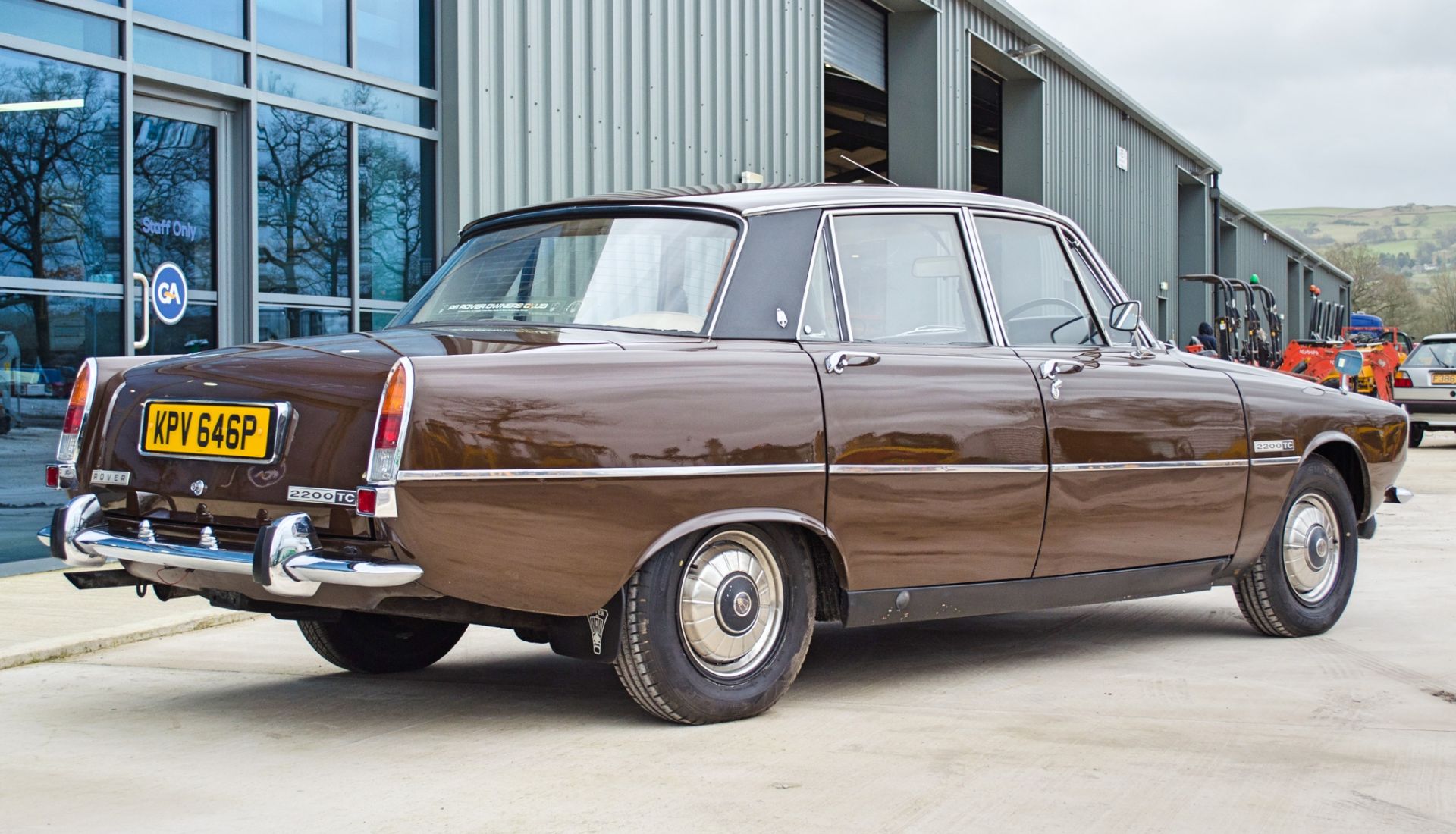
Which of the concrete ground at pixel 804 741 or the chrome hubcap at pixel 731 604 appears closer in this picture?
the concrete ground at pixel 804 741

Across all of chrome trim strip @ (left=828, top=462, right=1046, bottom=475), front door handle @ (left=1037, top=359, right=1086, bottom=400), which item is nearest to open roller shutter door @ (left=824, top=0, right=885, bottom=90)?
front door handle @ (left=1037, top=359, right=1086, bottom=400)

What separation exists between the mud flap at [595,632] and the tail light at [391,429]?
72 centimetres

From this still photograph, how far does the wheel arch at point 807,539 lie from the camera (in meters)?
4.11

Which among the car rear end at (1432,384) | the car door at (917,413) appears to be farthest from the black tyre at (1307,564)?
the car rear end at (1432,384)

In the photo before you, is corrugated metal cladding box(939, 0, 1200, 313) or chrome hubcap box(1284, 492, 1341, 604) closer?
chrome hubcap box(1284, 492, 1341, 604)

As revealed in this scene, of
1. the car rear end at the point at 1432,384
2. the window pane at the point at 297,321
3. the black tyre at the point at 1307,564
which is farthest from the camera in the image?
the car rear end at the point at 1432,384

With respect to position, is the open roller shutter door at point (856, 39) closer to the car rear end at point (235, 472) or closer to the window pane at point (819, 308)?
the window pane at point (819, 308)

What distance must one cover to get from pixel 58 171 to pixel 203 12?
146 centimetres

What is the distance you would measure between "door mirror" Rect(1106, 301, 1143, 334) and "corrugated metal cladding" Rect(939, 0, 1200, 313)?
1359cm

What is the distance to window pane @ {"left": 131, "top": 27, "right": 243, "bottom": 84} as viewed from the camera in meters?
8.77

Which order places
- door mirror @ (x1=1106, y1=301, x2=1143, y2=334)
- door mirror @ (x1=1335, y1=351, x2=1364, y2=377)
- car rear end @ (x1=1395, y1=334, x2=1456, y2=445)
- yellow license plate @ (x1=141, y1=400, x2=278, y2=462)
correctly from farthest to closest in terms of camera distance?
car rear end @ (x1=1395, y1=334, x2=1456, y2=445)
door mirror @ (x1=1335, y1=351, x2=1364, y2=377)
door mirror @ (x1=1106, y1=301, x2=1143, y2=334)
yellow license plate @ (x1=141, y1=400, x2=278, y2=462)

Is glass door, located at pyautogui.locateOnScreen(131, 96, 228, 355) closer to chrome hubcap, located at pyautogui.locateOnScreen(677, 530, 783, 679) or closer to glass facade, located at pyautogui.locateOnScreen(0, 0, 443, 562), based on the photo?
glass facade, located at pyautogui.locateOnScreen(0, 0, 443, 562)

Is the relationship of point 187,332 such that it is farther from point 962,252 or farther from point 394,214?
point 962,252

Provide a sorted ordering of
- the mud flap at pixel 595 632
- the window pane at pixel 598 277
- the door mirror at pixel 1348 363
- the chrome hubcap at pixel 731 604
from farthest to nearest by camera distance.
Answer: the door mirror at pixel 1348 363
the window pane at pixel 598 277
the chrome hubcap at pixel 731 604
the mud flap at pixel 595 632
